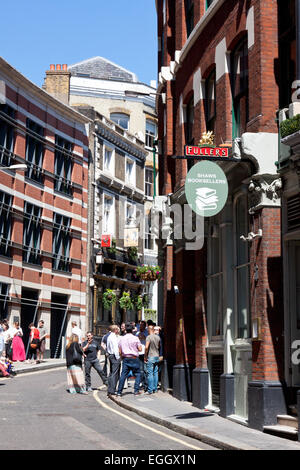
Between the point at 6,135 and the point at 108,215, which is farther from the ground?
the point at 6,135

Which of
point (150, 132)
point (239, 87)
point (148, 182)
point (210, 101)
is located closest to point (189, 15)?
point (210, 101)

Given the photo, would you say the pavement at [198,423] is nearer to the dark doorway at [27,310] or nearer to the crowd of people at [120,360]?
the crowd of people at [120,360]

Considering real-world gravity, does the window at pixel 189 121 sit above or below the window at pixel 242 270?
above

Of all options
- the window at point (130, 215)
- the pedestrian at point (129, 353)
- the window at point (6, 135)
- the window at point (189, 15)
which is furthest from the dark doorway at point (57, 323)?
the window at point (189, 15)

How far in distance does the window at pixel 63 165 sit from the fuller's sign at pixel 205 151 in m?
28.7

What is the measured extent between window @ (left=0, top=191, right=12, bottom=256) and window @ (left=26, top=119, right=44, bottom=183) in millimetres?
2652

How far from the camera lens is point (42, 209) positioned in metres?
42.1

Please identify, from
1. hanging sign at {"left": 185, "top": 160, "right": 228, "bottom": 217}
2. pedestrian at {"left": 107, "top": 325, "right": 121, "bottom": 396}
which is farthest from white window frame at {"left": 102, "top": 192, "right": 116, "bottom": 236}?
hanging sign at {"left": 185, "top": 160, "right": 228, "bottom": 217}

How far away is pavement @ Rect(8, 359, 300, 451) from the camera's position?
11.9 meters

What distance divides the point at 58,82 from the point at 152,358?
29.4m

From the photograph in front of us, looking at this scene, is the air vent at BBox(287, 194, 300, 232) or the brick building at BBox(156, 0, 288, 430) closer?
the air vent at BBox(287, 194, 300, 232)

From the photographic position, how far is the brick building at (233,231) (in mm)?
14492

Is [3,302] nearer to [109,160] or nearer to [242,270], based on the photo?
[109,160]

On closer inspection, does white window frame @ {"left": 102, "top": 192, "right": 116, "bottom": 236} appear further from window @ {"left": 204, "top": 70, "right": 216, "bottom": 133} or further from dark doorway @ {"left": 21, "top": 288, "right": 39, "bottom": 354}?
window @ {"left": 204, "top": 70, "right": 216, "bottom": 133}
